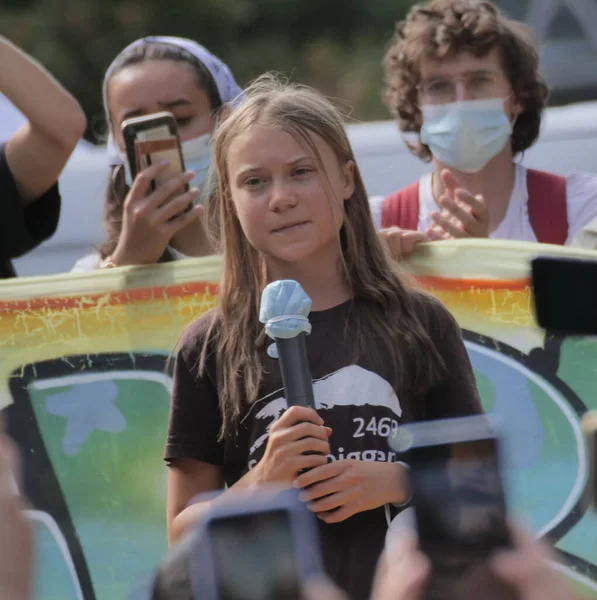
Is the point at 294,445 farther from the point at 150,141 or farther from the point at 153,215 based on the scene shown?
the point at 150,141

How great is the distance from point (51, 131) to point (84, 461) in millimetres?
859

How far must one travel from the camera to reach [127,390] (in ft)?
9.78

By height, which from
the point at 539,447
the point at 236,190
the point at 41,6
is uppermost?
the point at 41,6

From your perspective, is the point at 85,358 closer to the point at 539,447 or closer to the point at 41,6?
the point at 539,447

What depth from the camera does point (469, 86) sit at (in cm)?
364

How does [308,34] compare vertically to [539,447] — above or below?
above

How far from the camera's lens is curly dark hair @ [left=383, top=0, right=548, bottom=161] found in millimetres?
3637

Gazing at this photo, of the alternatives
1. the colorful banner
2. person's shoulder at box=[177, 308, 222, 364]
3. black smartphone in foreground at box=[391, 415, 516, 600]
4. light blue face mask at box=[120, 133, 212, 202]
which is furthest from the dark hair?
black smartphone in foreground at box=[391, 415, 516, 600]

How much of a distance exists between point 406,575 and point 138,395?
5.80 feet

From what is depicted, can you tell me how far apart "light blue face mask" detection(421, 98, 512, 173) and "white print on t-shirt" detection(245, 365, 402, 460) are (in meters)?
1.37

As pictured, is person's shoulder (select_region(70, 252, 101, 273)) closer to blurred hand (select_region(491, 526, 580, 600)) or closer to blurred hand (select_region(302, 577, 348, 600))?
blurred hand (select_region(302, 577, 348, 600))

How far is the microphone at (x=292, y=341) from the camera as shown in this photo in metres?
2.04

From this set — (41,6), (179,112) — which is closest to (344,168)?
(179,112)

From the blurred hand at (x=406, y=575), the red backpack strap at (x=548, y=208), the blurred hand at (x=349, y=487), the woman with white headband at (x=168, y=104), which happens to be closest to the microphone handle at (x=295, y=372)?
the blurred hand at (x=349, y=487)
